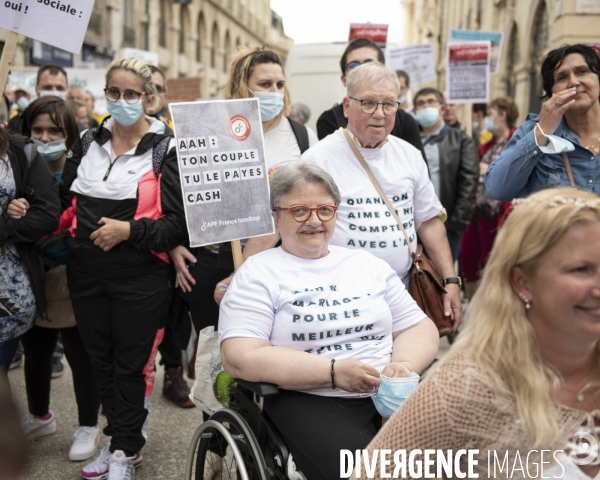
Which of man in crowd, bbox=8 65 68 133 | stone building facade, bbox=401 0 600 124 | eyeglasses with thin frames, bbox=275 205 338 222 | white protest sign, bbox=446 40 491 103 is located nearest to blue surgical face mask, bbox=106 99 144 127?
eyeglasses with thin frames, bbox=275 205 338 222

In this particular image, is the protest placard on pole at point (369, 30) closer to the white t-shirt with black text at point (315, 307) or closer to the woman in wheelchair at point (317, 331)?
the woman in wheelchair at point (317, 331)

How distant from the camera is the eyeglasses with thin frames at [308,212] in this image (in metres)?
2.65

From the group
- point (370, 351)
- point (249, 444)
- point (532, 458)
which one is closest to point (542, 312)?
point (532, 458)

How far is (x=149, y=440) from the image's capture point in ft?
13.1

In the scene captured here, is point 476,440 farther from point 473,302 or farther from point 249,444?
point 249,444

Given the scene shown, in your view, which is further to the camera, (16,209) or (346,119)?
(346,119)

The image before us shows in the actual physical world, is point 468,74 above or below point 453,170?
above

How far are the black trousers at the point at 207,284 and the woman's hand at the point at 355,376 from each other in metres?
1.20

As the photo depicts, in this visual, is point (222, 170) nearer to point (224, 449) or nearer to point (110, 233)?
point (110, 233)

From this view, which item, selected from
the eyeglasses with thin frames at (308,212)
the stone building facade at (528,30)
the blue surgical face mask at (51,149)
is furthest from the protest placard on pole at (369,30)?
the eyeglasses with thin frames at (308,212)

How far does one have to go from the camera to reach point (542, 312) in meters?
1.62

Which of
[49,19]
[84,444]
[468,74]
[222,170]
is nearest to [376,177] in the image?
[222,170]

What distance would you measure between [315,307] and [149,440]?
78.7 inches

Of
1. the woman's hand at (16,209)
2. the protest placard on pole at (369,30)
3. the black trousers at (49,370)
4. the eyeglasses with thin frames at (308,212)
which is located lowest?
the black trousers at (49,370)
